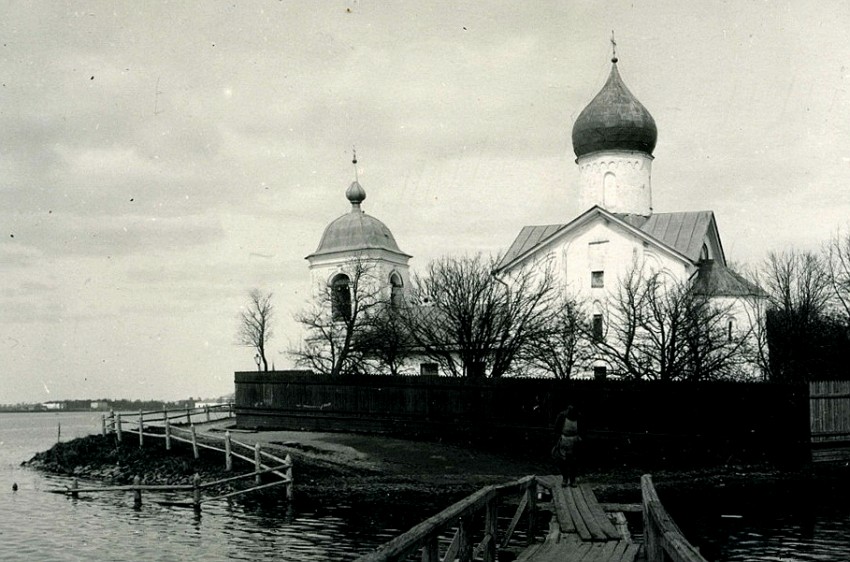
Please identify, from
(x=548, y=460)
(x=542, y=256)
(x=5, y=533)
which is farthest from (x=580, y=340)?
(x=5, y=533)

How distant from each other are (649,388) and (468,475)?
6.85m

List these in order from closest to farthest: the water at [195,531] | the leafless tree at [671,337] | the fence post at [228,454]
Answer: the water at [195,531] → the fence post at [228,454] → the leafless tree at [671,337]

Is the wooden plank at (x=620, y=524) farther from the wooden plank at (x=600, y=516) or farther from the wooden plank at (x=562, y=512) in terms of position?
the wooden plank at (x=562, y=512)

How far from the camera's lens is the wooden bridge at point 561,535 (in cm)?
685

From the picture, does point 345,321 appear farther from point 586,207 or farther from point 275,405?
point 586,207

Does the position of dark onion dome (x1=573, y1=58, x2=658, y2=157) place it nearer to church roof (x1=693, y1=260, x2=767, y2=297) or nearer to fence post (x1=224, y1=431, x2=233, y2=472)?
church roof (x1=693, y1=260, x2=767, y2=297)

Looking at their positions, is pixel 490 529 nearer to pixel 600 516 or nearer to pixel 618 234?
pixel 600 516

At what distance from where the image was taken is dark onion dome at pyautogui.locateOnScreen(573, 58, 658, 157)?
42.6 m

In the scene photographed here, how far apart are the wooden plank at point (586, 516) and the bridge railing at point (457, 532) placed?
2.53 ft

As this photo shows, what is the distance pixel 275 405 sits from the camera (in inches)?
1556

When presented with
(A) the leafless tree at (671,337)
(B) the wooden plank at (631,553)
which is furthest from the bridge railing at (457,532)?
(A) the leafless tree at (671,337)

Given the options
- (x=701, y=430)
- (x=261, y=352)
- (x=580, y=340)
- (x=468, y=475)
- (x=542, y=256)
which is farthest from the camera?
(x=261, y=352)

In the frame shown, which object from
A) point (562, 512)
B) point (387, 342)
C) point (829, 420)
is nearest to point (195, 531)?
point (562, 512)

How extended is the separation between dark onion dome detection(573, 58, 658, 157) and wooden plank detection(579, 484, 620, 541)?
92.1 feet
